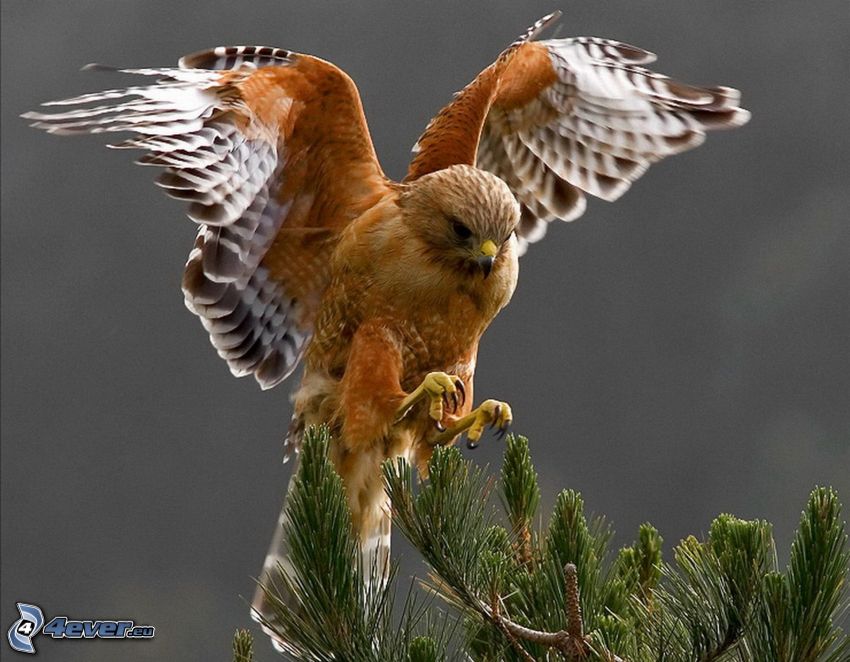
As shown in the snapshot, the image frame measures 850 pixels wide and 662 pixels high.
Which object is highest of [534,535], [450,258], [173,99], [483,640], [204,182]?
[173,99]

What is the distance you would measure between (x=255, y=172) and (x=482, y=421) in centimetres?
104

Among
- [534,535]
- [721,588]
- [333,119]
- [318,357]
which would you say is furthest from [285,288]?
[721,588]

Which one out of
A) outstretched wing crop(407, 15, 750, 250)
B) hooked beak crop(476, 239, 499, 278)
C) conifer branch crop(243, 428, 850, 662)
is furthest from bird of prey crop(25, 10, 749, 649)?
conifer branch crop(243, 428, 850, 662)

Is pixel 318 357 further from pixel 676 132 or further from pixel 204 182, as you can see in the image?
pixel 676 132

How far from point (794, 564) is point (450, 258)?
151 centimetres

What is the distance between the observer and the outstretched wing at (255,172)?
3195 mm

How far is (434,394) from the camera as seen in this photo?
3.15 m

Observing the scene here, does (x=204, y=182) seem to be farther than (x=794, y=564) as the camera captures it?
Yes

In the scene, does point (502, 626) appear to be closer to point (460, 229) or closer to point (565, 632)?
point (565, 632)

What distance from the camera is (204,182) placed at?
3227 mm

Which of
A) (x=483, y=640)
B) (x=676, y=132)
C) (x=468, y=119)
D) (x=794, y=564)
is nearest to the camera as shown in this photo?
(x=794, y=564)

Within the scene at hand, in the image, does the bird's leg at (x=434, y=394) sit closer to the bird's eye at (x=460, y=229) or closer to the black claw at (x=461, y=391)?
the black claw at (x=461, y=391)

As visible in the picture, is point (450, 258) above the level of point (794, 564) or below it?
above

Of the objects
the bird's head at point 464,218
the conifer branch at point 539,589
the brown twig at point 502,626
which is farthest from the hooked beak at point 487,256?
the brown twig at point 502,626
